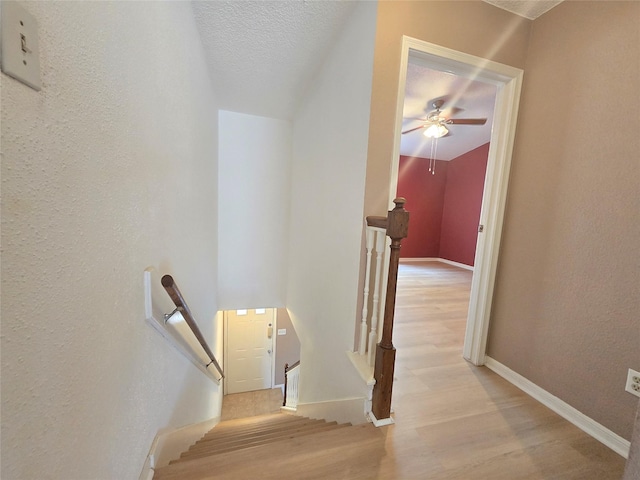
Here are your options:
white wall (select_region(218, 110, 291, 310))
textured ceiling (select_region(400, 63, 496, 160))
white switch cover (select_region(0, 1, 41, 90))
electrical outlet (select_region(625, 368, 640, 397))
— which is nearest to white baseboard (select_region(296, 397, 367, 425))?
electrical outlet (select_region(625, 368, 640, 397))

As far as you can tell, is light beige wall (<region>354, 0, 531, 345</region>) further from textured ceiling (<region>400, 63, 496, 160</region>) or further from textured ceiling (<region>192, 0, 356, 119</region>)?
textured ceiling (<region>192, 0, 356, 119</region>)

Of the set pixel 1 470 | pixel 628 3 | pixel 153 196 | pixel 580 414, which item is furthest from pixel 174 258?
pixel 628 3

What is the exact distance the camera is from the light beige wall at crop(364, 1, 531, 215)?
1.40m

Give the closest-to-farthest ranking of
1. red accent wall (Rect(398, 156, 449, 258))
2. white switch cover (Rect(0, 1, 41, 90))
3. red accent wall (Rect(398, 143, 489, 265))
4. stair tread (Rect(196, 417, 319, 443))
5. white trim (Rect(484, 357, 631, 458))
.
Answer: white switch cover (Rect(0, 1, 41, 90)), white trim (Rect(484, 357, 631, 458)), stair tread (Rect(196, 417, 319, 443)), red accent wall (Rect(398, 143, 489, 265)), red accent wall (Rect(398, 156, 449, 258))

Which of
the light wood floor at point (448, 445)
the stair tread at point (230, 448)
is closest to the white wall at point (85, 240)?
the stair tread at point (230, 448)

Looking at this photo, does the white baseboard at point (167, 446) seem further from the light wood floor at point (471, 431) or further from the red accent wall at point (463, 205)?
the red accent wall at point (463, 205)

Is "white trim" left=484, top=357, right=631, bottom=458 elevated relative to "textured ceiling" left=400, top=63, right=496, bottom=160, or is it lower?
lower

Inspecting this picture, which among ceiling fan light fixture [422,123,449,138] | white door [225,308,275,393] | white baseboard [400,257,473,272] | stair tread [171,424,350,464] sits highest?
ceiling fan light fixture [422,123,449,138]

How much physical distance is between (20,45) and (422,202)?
6.50 m

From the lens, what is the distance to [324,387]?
2.25 m

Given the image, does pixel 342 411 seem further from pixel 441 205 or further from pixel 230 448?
pixel 441 205

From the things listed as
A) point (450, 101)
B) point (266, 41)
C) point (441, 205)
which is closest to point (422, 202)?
point (441, 205)

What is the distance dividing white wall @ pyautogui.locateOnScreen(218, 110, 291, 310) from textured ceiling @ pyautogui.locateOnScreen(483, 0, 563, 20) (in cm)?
258

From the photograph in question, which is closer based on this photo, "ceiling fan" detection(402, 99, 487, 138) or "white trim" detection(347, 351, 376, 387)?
"white trim" detection(347, 351, 376, 387)
